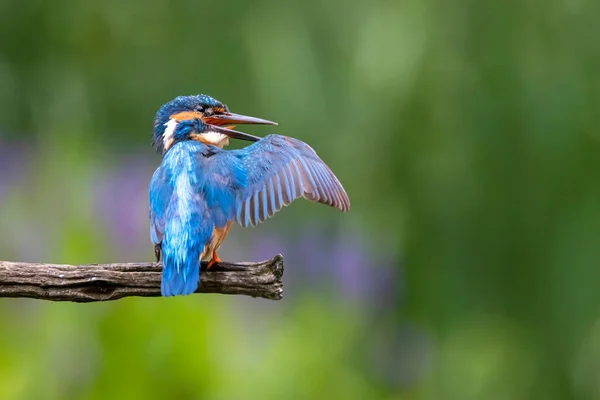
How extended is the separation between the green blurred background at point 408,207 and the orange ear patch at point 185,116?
40.4 inches

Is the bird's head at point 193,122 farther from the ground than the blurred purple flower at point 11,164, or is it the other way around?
the bird's head at point 193,122

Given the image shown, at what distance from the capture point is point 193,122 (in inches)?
102

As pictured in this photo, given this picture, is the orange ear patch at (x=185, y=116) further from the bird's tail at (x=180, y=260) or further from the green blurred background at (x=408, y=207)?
the green blurred background at (x=408, y=207)

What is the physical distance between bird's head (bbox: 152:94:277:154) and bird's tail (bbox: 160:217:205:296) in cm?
36

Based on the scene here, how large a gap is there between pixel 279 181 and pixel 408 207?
2028 mm

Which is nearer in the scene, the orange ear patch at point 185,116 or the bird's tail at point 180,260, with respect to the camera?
the bird's tail at point 180,260

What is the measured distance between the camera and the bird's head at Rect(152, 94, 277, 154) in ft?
8.45

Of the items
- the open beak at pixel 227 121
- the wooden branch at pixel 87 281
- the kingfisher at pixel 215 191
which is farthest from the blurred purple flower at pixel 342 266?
the wooden branch at pixel 87 281

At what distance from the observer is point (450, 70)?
4.52 m

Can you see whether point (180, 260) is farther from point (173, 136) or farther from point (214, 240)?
point (173, 136)

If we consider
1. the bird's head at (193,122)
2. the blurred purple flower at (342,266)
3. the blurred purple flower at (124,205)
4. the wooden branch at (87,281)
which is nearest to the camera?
the wooden branch at (87,281)

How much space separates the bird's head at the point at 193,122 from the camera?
2574mm

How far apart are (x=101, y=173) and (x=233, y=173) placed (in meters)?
1.80

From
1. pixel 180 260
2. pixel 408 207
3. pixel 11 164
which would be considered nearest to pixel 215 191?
pixel 180 260
